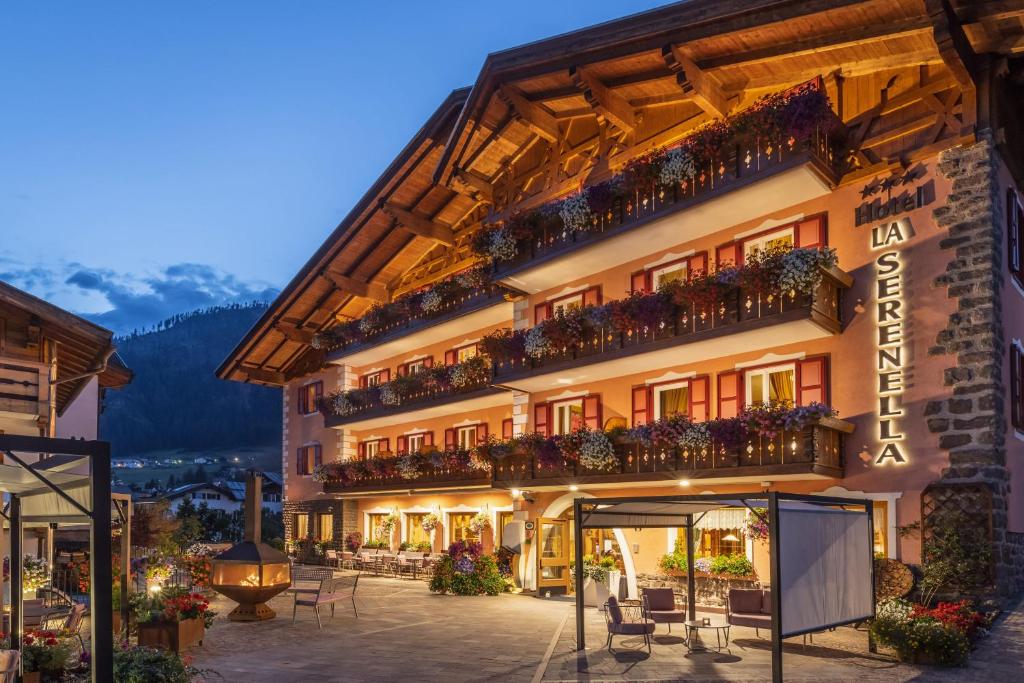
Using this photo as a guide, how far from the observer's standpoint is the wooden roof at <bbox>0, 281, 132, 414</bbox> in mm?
16844

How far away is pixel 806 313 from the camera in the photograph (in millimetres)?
16953

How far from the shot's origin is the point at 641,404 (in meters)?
22.0

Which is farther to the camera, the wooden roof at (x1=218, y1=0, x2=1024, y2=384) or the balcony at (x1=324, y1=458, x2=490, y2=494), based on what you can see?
the balcony at (x1=324, y1=458, x2=490, y2=494)

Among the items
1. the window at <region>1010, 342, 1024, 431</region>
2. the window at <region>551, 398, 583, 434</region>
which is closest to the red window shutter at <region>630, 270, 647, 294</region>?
the window at <region>551, 398, 583, 434</region>

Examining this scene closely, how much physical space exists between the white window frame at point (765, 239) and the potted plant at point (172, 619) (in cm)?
1241

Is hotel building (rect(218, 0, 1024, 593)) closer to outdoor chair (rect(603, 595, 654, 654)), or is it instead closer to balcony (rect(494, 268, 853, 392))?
balcony (rect(494, 268, 853, 392))

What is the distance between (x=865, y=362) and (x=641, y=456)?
5085 mm

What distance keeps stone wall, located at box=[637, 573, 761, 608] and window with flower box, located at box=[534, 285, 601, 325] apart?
6.55 m

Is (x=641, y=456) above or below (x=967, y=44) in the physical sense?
below

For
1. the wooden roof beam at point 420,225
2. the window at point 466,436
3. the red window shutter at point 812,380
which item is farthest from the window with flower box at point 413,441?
the red window shutter at point 812,380

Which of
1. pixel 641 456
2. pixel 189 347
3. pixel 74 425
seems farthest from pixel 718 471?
pixel 189 347

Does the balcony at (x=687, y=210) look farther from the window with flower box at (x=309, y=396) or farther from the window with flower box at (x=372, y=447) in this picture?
the window with flower box at (x=309, y=396)

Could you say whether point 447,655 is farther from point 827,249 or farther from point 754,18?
point 754,18

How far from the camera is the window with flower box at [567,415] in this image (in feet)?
75.9
